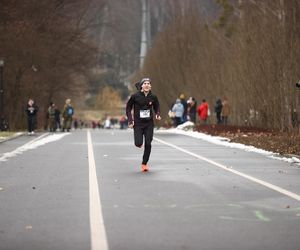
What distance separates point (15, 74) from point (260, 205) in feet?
132

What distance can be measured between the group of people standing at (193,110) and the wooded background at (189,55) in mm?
550

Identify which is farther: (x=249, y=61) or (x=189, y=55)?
(x=189, y=55)

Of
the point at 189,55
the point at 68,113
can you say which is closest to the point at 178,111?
the point at 68,113

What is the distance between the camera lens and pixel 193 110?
5203cm

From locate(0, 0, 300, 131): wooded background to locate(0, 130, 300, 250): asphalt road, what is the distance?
14.1m

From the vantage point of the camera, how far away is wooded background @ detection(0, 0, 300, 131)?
33125 mm

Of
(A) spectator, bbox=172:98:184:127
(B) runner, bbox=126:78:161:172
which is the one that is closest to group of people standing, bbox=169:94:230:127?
(A) spectator, bbox=172:98:184:127

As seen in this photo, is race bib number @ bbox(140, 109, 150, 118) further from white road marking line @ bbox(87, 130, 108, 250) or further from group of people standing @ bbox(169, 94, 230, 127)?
group of people standing @ bbox(169, 94, 230, 127)

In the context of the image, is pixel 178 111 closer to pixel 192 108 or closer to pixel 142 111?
pixel 192 108

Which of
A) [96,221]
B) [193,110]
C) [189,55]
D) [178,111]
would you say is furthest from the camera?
[189,55]

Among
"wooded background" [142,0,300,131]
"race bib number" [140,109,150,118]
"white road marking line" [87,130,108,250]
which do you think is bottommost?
"white road marking line" [87,130,108,250]

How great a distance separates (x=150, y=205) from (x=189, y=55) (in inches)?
2088

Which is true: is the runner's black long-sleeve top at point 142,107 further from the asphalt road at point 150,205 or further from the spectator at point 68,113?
the spectator at point 68,113

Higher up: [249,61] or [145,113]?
[249,61]
